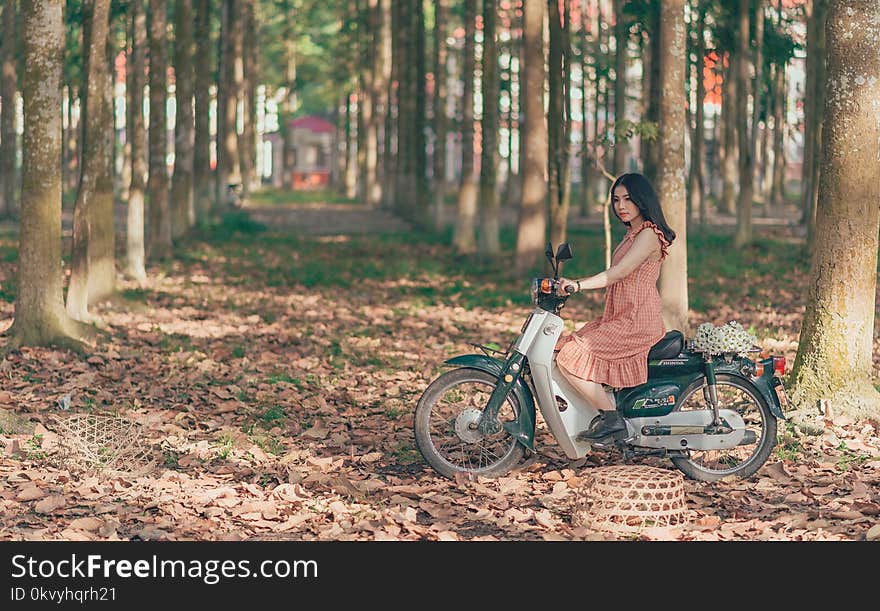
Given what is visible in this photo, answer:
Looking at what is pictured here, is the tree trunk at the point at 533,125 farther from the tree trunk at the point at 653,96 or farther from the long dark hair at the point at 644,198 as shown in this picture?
the long dark hair at the point at 644,198

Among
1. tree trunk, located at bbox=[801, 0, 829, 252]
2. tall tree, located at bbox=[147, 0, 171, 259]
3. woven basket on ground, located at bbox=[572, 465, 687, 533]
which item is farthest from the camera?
tree trunk, located at bbox=[801, 0, 829, 252]

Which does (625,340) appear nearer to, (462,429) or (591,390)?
(591,390)

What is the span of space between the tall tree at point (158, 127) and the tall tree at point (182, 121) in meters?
2.16

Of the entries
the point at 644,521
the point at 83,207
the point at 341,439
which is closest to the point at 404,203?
the point at 83,207

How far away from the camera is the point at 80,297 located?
15.1m

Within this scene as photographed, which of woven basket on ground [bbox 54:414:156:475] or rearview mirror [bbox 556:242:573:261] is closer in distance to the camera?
rearview mirror [bbox 556:242:573:261]

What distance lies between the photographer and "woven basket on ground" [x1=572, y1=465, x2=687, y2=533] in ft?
23.6

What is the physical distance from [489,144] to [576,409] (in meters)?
16.8

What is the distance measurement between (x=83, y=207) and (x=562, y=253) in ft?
30.4

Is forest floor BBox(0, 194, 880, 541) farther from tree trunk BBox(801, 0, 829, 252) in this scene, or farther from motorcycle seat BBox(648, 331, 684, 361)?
tree trunk BBox(801, 0, 829, 252)

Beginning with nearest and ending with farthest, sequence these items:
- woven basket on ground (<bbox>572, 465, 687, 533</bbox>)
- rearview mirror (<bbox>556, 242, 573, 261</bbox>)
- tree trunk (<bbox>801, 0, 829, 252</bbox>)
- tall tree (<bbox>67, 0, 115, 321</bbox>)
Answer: woven basket on ground (<bbox>572, 465, 687, 533</bbox>) → rearview mirror (<bbox>556, 242, 573, 261</bbox>) → tall tree (<bbox>67, 0, 115, 321</bbox>) → tree trunk (<bbox>801, 0, 829, 252</bbox>)

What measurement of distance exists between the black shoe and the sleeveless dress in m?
0.21

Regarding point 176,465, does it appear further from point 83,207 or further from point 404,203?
point 404,203

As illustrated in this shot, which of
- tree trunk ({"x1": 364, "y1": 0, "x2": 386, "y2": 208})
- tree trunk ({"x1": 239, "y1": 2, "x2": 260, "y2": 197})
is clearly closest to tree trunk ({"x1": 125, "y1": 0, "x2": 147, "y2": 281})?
tree trunk ({"x1": 364, "y1": 0, "x2": 386, "y2": 208})
